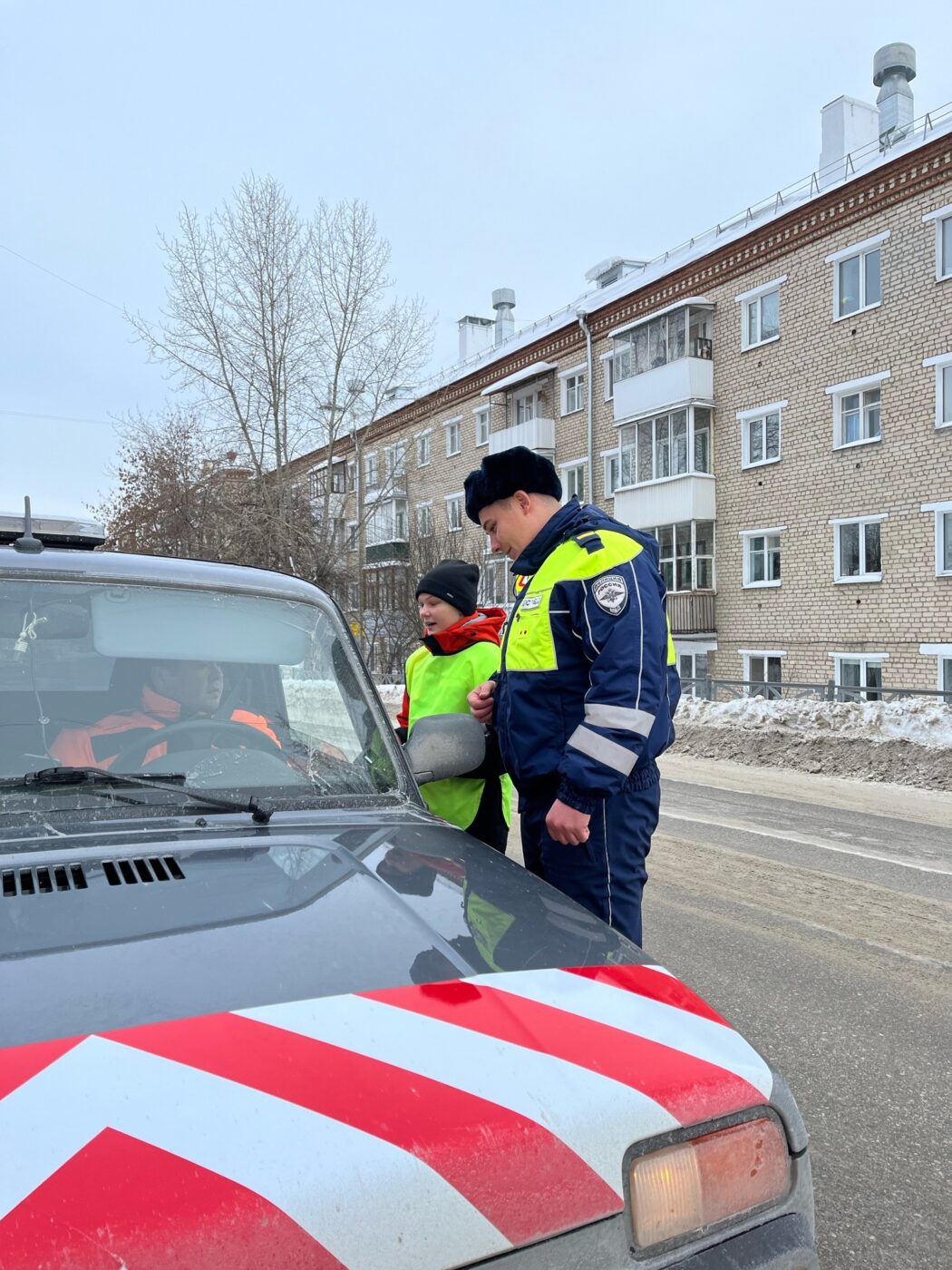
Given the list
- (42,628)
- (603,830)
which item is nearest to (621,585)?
(603,830)

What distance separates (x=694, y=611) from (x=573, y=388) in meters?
10.7

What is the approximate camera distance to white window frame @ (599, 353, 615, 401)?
31375 millimetres

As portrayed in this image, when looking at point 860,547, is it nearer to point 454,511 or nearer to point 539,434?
point 539,434

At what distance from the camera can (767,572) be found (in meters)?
25.6

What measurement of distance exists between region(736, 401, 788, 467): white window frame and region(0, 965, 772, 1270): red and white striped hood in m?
25.4

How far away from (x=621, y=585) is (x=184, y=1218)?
2.05 m

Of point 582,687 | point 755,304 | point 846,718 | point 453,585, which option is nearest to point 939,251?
point 755,304

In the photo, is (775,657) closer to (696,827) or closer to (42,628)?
(696,827)

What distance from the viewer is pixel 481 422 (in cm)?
3941

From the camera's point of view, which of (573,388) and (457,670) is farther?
(573,388)

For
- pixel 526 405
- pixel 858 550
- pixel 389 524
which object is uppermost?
pixel 526 405

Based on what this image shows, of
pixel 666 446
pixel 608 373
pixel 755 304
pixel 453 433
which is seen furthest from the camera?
pixel 453 433

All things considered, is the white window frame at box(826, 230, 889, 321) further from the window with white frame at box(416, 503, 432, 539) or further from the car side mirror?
the car side mirror

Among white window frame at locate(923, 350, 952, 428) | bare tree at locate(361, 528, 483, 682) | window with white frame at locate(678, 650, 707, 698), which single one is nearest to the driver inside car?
white window frame at locate(923, 350, 952, 428)
